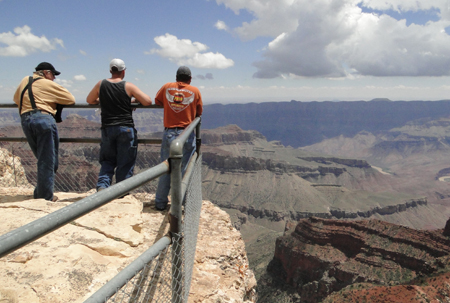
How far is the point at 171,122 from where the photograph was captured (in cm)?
509

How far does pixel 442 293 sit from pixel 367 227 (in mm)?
18910

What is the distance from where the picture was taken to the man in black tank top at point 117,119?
5.13 metres

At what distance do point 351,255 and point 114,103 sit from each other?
144ft

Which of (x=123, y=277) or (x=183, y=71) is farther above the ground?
(x=183, y=71)

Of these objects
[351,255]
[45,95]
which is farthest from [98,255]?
[351,255]

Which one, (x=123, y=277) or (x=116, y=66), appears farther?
(x=116, y=66)

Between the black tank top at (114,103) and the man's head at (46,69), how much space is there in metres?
0.83

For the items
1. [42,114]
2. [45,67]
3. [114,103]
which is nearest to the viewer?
[42,114]

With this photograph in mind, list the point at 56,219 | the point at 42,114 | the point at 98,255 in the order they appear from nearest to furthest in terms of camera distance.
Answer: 1. the point at 56,219
2. the point at 98,255
3. the point at 42,114

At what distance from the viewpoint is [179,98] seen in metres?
5.05

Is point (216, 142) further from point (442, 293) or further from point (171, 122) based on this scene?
point (171, 122)

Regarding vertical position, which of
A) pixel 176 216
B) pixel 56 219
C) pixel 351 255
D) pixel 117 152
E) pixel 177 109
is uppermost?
pixel 177 109

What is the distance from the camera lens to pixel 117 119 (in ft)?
17.1

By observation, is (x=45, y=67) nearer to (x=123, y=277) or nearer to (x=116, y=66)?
(x=116, y=66)
